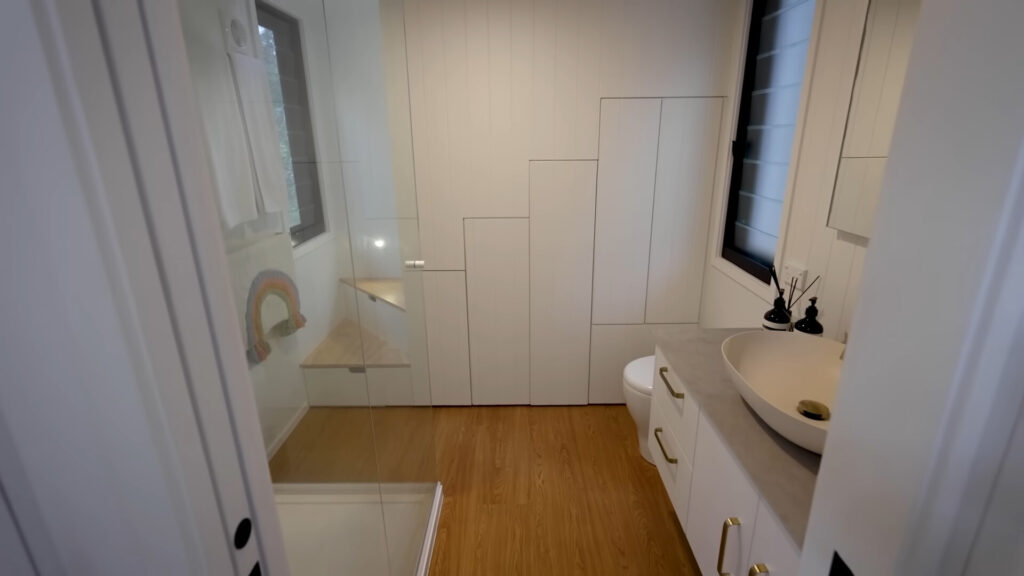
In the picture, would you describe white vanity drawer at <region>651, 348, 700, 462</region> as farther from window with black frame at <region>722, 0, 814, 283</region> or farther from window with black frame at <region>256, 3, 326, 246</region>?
window with black frame at <region>256, 3, 326, 246</region>

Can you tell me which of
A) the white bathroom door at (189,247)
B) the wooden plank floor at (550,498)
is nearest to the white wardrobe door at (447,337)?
the wooden plank floor at (550,498)

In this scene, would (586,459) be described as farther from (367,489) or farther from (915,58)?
(915,58)

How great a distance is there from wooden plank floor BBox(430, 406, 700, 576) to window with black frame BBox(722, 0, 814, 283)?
3.84 feet

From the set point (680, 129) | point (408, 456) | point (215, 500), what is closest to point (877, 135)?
point (680, 129)

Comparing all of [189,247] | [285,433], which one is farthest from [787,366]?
[189,247]

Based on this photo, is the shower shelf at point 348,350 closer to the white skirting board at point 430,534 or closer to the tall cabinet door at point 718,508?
the white skirting board at point 430,534

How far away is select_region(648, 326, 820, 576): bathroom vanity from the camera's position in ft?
3.26

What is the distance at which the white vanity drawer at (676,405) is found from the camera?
1.45 m

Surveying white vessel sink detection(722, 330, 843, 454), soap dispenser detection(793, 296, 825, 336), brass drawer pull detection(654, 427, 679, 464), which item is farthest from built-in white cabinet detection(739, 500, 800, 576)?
soap dispenser detection(793, 296, 825, 336)

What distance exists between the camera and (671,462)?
164 cm

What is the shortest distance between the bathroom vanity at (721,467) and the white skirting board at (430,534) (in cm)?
100

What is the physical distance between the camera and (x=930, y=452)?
1.30 feet

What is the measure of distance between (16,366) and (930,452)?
0.88 metres

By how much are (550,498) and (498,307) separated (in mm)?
1053
